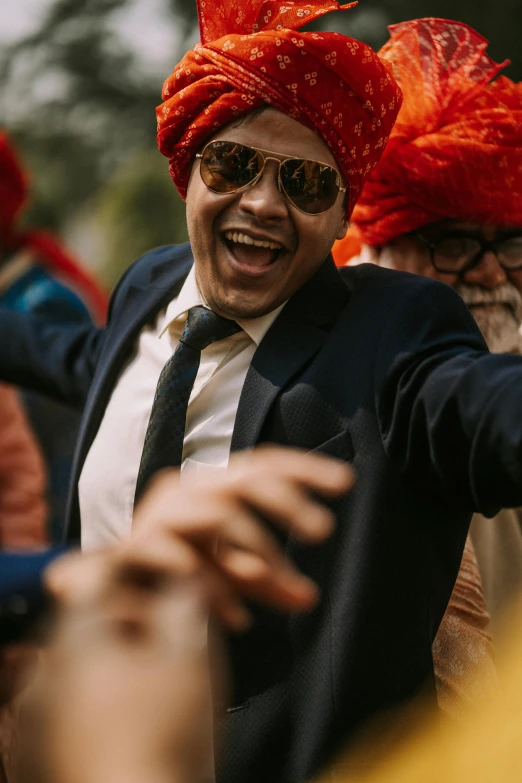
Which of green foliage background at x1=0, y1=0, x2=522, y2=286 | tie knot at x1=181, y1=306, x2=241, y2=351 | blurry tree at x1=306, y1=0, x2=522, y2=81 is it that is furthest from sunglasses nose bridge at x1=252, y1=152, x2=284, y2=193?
green foliage background at x1=0, y1=0, x2=522, y2=286

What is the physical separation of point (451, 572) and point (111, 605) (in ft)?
5.58

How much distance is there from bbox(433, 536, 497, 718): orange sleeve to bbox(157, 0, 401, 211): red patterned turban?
1044mm

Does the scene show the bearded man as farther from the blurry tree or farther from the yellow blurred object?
the blurry tree

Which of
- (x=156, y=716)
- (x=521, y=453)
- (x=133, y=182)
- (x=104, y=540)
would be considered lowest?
(x=133, y=182)

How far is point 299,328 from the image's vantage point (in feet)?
8.05

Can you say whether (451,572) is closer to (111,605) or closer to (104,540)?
(104,540)

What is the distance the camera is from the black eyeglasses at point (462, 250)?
307 centimetres

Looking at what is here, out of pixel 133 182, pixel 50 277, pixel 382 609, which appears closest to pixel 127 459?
pixel 382 609

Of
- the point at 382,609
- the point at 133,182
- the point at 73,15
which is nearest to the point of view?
the point at 382,609

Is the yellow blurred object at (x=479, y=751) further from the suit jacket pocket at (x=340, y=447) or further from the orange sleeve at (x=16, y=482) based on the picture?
the orange sleeve at (x=16, y=482)

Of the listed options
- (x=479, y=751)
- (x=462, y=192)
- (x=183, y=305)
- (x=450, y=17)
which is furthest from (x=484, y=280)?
(x=450, y=17)

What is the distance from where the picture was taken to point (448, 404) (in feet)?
6.40

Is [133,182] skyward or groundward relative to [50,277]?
groundward

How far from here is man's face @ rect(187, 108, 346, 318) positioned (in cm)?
245
